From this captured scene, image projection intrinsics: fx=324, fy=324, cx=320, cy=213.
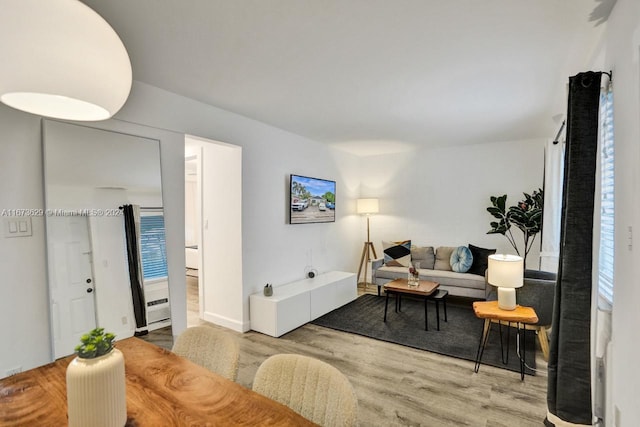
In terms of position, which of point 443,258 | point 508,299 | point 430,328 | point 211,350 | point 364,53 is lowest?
point 430,328

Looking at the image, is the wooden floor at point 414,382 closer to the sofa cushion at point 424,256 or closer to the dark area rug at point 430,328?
the dark area rug at point 430,328

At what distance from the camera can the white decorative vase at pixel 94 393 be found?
930 millimetres

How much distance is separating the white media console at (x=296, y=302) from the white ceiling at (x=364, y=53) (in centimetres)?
212

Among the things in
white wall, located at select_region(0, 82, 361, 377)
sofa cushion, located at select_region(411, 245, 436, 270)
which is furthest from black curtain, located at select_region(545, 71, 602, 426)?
sofa cushion, located at select_region(411, 245, 436, 270)

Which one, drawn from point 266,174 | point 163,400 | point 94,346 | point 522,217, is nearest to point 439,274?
point 522,217

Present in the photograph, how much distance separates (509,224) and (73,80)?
215 inches

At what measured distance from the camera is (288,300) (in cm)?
378

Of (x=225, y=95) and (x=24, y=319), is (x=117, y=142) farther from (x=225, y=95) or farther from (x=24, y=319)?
(x=24, y=319)

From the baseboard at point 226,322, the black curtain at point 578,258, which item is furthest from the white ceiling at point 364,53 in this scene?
the baseboard at point 226,322

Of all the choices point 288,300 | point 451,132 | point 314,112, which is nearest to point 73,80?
point 314,112

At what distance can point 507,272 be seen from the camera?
2697 mm

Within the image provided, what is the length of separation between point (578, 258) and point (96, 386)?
2.31 metres

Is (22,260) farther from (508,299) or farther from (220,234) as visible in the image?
(508,299)

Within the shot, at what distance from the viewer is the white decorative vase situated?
93cm
